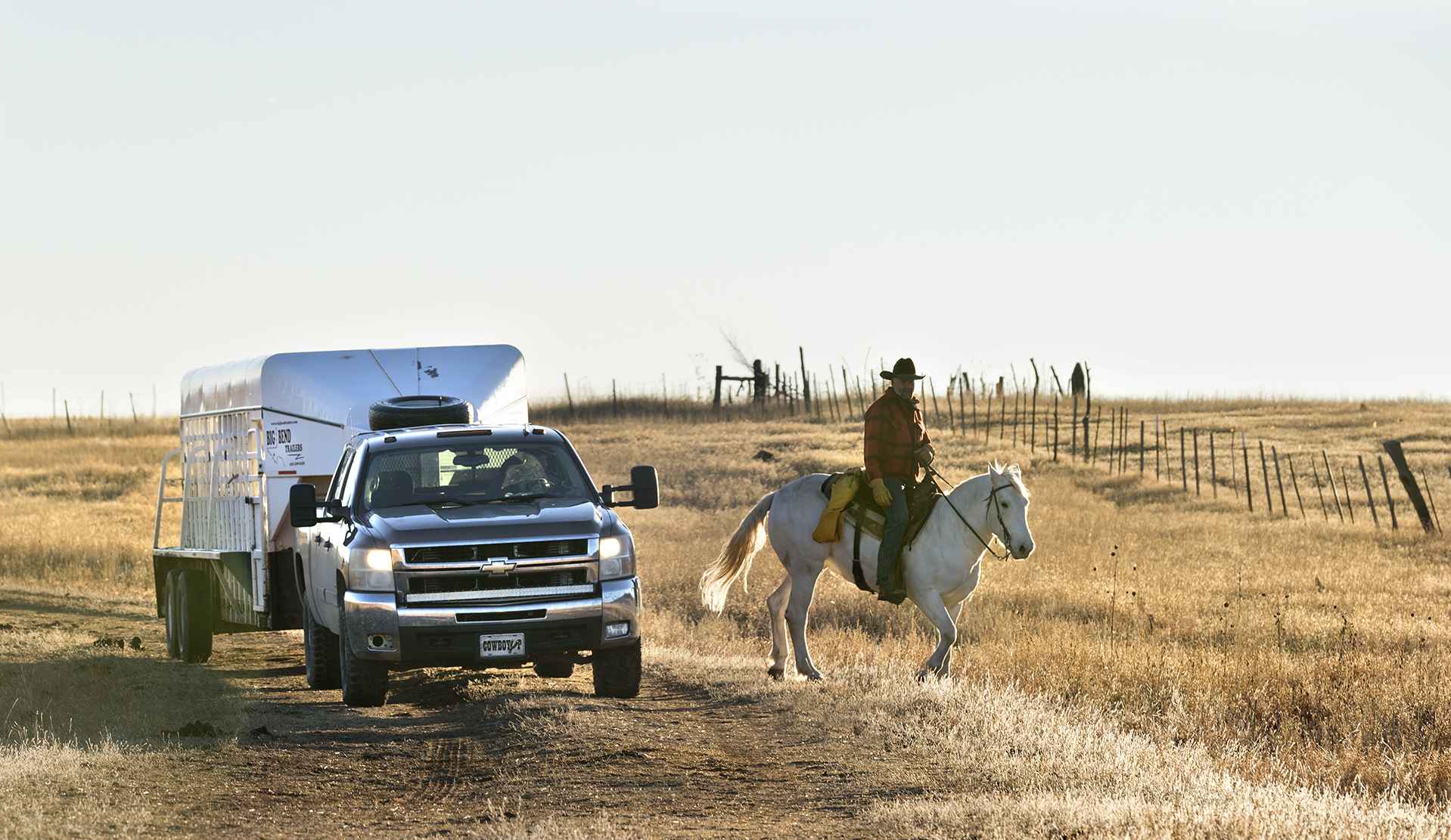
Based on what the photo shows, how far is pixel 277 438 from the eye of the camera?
13.7 meters

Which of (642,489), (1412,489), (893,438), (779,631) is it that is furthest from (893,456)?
(1412,489)

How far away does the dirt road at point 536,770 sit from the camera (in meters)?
7.36

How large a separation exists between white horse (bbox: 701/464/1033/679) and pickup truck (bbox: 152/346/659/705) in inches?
80.0

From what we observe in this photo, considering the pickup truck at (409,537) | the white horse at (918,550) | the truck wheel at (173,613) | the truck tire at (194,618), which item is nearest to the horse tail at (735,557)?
the white horse at (918,550)

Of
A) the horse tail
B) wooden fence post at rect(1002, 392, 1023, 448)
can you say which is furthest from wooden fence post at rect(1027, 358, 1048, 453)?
the horse tail

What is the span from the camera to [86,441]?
50.2 meters

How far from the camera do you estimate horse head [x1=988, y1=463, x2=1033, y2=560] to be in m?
11.8

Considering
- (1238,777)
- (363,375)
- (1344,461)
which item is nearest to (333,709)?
(363,375)

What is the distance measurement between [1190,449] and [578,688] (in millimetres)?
36386

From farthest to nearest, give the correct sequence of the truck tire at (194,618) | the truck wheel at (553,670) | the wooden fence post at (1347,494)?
the wooden fence post at (1347,494)
the truck tire at (194,618)
the truck wheel at (553,670)

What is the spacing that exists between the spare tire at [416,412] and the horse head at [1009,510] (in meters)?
5.14

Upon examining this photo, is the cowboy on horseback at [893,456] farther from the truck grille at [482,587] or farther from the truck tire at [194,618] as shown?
the truck tire at [194,618]

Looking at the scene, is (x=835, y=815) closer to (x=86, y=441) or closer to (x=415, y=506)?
(x=415, y=506)

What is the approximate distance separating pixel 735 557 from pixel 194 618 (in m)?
6.13
